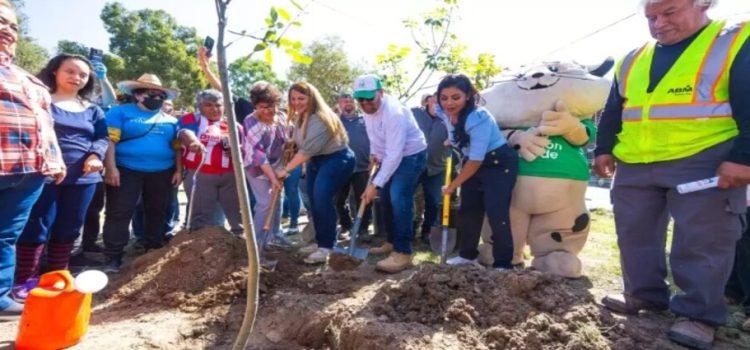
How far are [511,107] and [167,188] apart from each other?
126 inches

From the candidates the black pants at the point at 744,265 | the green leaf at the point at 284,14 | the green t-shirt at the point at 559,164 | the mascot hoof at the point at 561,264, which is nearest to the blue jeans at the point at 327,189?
the green t-shirt at the point at 559,164

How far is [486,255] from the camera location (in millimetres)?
3891

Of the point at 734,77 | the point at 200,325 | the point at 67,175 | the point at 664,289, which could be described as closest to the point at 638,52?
the point at 734,77

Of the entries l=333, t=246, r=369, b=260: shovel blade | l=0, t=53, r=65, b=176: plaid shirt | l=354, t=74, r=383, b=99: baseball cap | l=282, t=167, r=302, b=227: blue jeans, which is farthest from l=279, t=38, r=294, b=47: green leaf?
l=282, t=167, r=302, b=227: blue jeans

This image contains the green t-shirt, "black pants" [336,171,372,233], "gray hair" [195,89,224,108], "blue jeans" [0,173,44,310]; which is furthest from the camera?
"black pants" [336,171,372,233]

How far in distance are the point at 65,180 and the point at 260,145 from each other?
1.57m

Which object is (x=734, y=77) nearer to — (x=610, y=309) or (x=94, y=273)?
(x=610, y=309)

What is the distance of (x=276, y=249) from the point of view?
437cm

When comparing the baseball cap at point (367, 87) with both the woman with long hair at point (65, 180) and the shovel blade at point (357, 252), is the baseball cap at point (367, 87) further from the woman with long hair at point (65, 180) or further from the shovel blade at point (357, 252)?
the woman with long hair at point (65, 180)

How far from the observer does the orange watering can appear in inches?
87.7

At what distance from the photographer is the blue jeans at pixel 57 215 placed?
3.04 m

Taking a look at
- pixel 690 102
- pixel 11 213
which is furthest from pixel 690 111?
pixel 11 213

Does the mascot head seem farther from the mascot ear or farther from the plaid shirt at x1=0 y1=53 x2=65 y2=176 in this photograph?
the plaid shirt at x1=0 y1=53 x2=65 y2=176

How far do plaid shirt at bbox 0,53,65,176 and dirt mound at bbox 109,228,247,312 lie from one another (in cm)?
94
